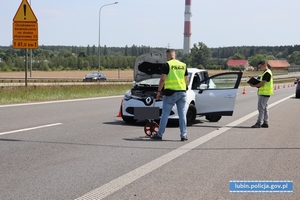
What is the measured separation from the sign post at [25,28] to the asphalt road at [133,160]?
8.52 meters

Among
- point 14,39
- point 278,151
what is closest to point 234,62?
point 14,39

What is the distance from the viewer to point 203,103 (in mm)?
12992

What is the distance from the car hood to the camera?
44.0ft

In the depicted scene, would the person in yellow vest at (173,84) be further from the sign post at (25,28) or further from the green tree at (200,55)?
the green tree at (200,55)

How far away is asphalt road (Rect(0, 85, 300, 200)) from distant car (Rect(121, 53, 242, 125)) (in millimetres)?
430

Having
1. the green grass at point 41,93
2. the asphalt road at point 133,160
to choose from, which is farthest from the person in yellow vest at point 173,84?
the green grass at point 41,93

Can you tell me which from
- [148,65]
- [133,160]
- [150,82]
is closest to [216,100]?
[150,82]

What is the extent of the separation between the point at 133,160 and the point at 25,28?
1463cm

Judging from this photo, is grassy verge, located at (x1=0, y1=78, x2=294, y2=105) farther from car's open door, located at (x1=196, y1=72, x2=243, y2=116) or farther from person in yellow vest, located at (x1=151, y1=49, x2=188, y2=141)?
person in yellow vest, located at (x1=151, y1=49, x2=188, y2=141)

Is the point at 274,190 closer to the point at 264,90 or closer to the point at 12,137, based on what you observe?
the point at 12,137

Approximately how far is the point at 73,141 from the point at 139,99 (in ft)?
10.3

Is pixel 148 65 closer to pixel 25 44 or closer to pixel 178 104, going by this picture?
pixel 178 104

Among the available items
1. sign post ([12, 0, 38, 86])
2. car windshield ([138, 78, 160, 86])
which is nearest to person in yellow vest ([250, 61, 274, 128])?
car windshield ([138, 78, 160, 86])

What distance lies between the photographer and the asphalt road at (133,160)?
6012 millimetres
